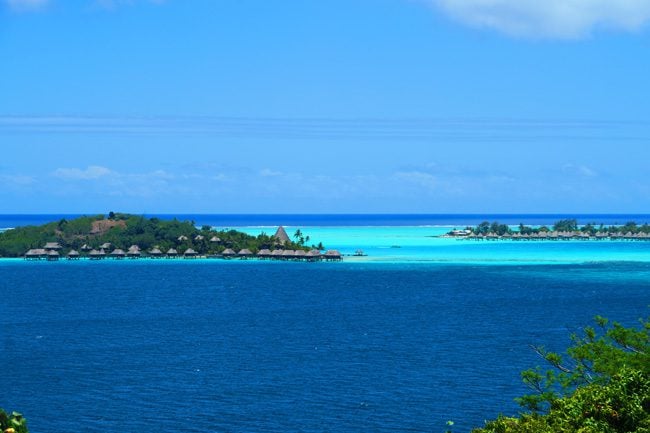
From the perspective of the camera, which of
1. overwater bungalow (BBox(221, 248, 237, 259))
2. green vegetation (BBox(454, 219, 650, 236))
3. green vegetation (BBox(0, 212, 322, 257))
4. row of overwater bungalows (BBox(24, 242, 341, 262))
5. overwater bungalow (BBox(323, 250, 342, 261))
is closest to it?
overwater bungalow (BBox(323, 250, 342, 261))

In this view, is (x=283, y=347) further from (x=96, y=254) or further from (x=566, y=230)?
(x=566, y=230)

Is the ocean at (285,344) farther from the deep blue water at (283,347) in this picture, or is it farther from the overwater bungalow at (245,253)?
the overwater bungalow at (245,253)

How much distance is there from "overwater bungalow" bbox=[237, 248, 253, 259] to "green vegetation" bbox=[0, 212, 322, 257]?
1.56 feet

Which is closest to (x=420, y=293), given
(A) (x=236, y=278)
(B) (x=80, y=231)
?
(A) (x=236, y=278)

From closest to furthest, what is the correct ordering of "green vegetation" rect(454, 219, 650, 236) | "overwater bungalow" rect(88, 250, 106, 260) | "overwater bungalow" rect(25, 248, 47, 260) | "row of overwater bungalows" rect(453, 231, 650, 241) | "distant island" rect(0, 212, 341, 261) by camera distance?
"overwater bungalow" rect(25, 248, 47, 260) < "distant island" rect(0, 212, 341, 261) < "overwater bungalow" rect(88, 250, 106, 260) < "row of overwater bungalows" rect(453, 231, 650, 241) < "green vegetation" rect(454, 219, 650, 236)

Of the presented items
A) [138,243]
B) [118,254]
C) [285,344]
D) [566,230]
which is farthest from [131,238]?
[566,230]

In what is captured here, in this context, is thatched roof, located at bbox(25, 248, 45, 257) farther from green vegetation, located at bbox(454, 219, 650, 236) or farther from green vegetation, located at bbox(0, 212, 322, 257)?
green vegetation, located at bbox(454, 219, 650, 236)

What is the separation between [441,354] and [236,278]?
4558 centimetres

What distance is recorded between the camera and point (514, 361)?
38.2 meters

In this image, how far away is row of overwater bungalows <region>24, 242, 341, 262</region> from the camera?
11300 centimetres

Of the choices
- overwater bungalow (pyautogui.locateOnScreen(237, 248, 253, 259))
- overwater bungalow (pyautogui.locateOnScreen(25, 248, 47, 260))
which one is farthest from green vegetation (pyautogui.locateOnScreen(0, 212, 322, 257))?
overwater bungalow (pyautogui.locateOnScreen(25, 248, 47, 260))

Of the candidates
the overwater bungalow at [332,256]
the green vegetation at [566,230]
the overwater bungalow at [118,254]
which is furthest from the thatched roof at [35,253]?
the green vegetation at [566,230]

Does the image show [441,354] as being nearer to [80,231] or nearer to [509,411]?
[509,411]

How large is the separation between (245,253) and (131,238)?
1524 centimetres
